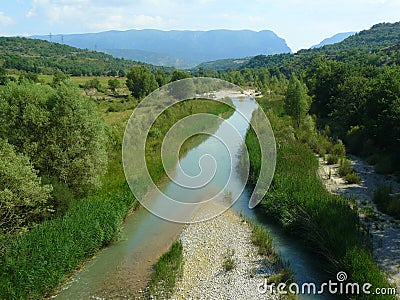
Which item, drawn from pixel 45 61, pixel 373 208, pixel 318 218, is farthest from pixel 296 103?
pixel 45 61

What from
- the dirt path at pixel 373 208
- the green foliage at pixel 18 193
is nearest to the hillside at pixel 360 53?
the dirt path at pixel 373 208

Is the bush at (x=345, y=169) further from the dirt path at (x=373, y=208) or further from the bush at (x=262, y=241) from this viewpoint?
the bush at (x=262, y=241)

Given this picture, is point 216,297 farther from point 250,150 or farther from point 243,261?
point 250,150

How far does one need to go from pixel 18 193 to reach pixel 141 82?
204 ft

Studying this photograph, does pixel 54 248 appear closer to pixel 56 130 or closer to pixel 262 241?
pixel 56 130

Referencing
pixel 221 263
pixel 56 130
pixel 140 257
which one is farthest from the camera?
Answer: pixel 56 130

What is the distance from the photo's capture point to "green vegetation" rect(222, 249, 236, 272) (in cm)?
1641

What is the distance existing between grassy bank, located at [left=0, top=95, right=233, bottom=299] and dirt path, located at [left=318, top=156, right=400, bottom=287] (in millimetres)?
13457

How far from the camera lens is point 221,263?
56.0 ft

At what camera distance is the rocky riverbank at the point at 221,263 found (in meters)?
14.8

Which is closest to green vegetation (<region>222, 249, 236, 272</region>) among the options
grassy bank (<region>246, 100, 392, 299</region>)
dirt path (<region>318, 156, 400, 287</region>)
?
grassy bank (<region>246, 100, 392, 299</region>)

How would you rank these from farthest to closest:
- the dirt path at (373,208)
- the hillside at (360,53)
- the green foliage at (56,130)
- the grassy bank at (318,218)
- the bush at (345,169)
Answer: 1. the hillside at (360,53)
2. the bush at (345,169)
3. the green foliage at (56,130)
4. the dirt path at (373,208)
5. the grassy bank at (318,218)

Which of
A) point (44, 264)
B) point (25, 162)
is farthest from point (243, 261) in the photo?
point (25, 162)

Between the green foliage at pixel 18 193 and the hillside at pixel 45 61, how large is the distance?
10173 cm
